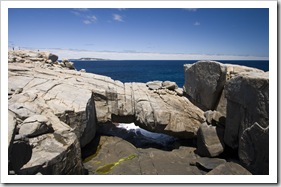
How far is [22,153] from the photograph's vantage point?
22.2ft

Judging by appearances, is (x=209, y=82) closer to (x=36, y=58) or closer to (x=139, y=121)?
(x=139, y=121)

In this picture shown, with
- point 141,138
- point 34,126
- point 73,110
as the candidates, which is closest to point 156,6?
point 34,126

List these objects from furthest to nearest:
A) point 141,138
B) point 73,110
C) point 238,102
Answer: point 141,138 → point 73,110 → point 238,102

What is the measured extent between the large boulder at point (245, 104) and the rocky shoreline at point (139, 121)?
4 centimetres

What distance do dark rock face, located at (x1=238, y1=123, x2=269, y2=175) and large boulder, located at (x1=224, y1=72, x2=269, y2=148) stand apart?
272 millimetres

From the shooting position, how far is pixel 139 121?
14.7 m

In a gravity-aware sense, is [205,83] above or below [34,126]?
above

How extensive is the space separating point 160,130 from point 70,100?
241 inches

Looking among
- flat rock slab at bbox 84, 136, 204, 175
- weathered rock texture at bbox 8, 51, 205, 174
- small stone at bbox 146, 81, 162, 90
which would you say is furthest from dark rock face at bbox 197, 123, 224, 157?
small stone at bbox 146, 81, 162, 90

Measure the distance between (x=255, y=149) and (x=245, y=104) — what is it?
1.92m

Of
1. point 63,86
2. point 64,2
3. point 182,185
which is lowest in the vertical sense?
point 182,185

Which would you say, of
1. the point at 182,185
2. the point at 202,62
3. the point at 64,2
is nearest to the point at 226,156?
the point at 202,62

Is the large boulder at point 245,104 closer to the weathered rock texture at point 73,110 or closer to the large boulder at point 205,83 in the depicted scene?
the large boulder at point 205,83

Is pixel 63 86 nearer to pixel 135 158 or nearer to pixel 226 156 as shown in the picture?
pixel 135 158
